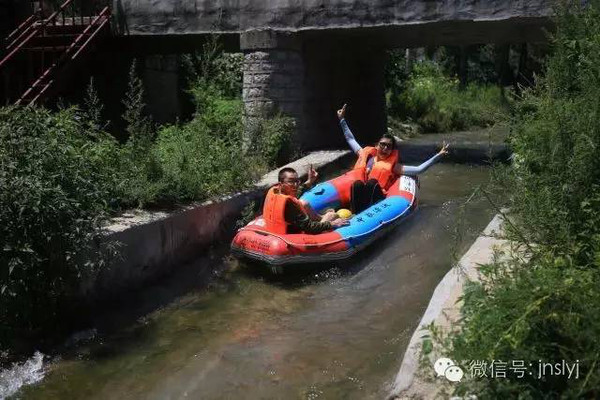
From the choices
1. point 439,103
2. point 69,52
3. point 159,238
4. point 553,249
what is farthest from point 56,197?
point 439,103

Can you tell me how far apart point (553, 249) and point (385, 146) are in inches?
213

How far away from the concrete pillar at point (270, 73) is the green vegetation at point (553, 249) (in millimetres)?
5177

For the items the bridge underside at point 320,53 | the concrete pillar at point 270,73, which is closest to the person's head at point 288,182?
the concrete pillar at point 270,73

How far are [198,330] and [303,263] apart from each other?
1.68m

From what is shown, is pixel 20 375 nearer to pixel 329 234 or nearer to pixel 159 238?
pixel 159 238

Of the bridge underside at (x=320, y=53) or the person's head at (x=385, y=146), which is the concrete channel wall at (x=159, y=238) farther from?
the bridge underside at (x=320, y=53)

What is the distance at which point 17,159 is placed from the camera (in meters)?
4.97

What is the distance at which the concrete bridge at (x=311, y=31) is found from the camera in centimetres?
922

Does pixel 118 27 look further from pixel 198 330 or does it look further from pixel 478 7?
pixel 198 330

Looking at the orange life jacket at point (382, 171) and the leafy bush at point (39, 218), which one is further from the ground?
the leafy bush at point (39, 218)

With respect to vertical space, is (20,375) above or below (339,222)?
below

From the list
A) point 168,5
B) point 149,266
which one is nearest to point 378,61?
point 168,5

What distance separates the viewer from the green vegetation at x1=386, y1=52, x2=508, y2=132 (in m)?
19.3

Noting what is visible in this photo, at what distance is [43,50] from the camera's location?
1055 centimetres
